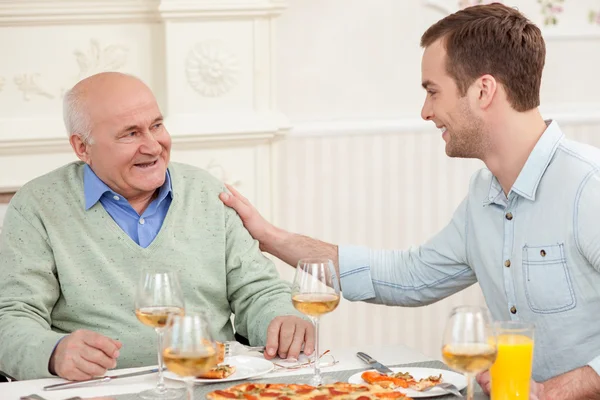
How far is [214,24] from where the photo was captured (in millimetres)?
3467

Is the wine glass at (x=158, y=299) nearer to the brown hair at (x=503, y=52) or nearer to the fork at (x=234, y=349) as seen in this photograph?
the fork at (x=234, y=349)

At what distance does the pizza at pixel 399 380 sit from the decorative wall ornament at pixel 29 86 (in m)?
1.98

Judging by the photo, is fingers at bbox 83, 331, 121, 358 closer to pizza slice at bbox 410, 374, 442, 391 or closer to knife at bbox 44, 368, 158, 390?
knife at bbox 44, 368, 158, 390

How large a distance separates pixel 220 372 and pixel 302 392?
211 mm

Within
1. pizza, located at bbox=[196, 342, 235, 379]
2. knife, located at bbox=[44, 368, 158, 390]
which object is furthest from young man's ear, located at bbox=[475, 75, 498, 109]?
knife, located at bbox=[44, 368, 158, 390]

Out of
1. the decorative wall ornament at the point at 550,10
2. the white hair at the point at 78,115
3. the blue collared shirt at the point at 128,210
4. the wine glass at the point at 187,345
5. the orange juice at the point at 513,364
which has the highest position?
the decorative wall ornament at the point at 550,10

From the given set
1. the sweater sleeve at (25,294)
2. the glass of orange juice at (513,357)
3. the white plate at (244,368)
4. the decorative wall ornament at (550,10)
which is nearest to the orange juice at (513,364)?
the glass of orange juice at (513,357)

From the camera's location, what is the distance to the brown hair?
2270mm

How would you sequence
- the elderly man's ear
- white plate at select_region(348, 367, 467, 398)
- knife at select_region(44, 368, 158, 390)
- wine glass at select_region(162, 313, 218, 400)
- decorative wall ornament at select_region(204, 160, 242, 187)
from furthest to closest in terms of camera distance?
decorative wall ornament at select_region(204, 160, 242, 187) < the elderly man's ear < knife at select_region(44, 368, 158, 390) < white plate at select_region(348, 367, 467, 398) < wine glass at select_region(162, 313, 218, 400)

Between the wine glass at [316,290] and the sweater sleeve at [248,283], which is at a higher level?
the wine glass at [316,290]

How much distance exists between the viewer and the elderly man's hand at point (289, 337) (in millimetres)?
2045

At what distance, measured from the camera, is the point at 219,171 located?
3.55m

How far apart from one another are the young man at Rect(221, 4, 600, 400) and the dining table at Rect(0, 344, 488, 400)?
0.33 meters

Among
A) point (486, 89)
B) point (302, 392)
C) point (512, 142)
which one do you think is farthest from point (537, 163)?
point (302, 392)
